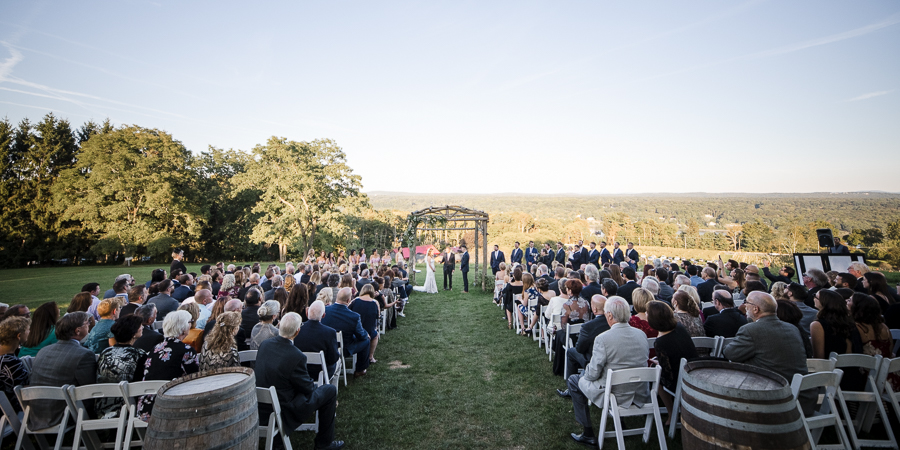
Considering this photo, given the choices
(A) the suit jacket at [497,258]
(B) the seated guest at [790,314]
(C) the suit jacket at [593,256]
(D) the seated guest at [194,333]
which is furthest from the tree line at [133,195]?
(B) the seated guest at [790,314]

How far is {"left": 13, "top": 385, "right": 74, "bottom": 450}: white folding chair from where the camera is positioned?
2842mm

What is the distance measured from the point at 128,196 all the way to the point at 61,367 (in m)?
29.1

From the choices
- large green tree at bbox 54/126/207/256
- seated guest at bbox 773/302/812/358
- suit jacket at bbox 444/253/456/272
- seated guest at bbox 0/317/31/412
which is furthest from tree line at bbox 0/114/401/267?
seated guest at bbox 773/302/812/358

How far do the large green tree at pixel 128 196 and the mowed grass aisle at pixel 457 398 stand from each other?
2575cm

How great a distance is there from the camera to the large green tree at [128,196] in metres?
24.4

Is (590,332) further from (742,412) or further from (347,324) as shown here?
(347,324)

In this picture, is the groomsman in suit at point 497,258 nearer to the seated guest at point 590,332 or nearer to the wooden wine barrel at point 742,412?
the seated guest at point 590,332

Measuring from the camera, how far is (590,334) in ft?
13.0

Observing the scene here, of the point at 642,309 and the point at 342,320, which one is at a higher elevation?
the point at 642,309

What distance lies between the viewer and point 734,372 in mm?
→ 2398

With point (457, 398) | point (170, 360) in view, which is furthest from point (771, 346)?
point (170, 360)

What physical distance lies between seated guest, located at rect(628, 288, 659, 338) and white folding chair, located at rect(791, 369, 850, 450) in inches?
52.4

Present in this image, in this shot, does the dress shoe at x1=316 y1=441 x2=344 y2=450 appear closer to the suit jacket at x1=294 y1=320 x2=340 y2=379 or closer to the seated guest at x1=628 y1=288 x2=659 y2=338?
the suit jacket at x1=294 y1=320 x2=340 y2=379

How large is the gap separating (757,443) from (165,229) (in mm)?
32157
